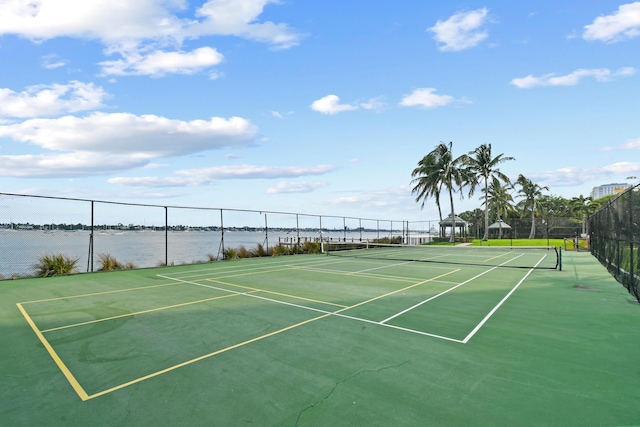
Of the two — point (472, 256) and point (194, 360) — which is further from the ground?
point (194, 360)

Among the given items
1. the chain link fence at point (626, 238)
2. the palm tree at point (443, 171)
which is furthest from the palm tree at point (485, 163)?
the chain link fence at point (626, 238)

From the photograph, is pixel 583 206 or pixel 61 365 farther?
pixel 583 206

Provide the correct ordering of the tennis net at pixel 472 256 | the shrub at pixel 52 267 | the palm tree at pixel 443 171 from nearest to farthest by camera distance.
A: the shrub at pixel 52 267 → the tennis net at pixel 472 256 → the palm tree at pixel 443 171

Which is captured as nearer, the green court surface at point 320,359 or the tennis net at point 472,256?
the green court surface at point 320,359

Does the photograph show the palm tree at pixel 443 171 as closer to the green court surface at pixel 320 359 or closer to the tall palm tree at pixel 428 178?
the tall palm tree at pixel 428 178

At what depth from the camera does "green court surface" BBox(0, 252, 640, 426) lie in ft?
12.0

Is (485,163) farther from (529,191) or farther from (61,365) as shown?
(61,365)

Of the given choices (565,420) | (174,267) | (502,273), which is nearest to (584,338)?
(565,420)

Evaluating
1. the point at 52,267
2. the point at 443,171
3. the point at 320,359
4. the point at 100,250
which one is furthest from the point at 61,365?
the point at 100,250

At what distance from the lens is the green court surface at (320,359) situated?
3.64 meters

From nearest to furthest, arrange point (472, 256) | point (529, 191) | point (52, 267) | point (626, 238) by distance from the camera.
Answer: point (626, 238)
point (52, 267)
point (472, 256)
point (529, 191)

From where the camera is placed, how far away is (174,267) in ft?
57.2

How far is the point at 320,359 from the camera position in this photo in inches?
198

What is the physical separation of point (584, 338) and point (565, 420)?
3.26m
